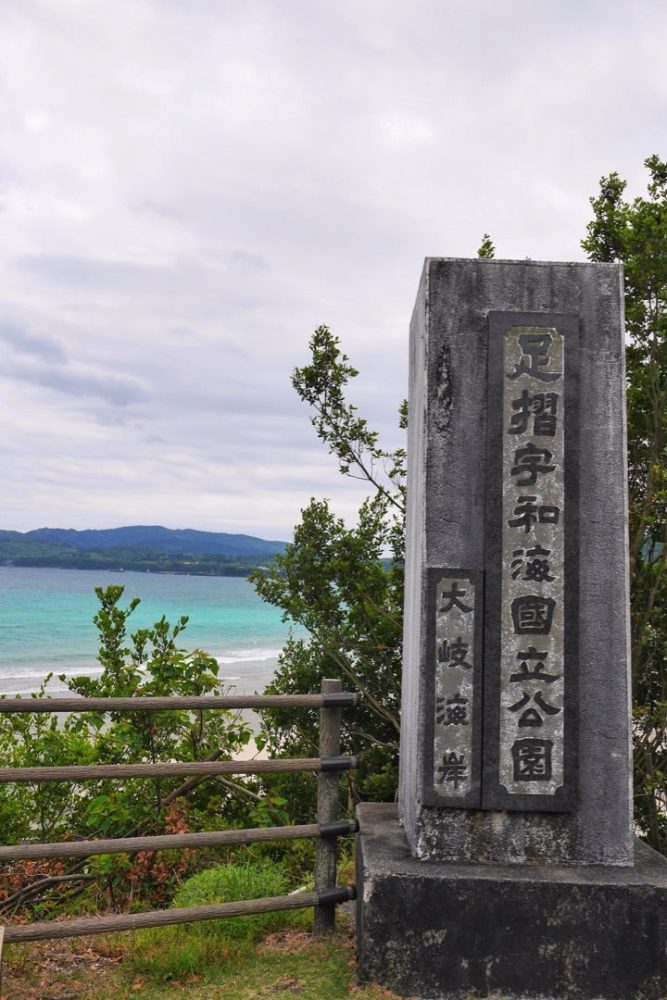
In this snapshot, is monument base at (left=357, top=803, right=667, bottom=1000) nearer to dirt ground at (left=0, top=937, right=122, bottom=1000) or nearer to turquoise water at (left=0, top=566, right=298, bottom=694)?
dirt ground at (left=0, top=937, right=122, bottom=1000)

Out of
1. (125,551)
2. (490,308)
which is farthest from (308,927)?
(125,551)

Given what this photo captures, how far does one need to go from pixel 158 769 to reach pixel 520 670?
5.37ft

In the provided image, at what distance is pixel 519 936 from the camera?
3195 millimetres

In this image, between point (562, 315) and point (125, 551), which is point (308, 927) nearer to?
point (562, 315)

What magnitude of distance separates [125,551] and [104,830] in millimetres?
124778

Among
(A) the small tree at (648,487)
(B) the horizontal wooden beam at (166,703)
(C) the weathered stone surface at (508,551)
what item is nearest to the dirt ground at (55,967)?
(B) the horizontal wooden beam at (166,703)

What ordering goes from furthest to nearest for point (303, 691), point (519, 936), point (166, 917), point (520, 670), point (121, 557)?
point (121, 557)
point (303, 691)
point (166, 917)
point (520, 670)
point (519, 936)

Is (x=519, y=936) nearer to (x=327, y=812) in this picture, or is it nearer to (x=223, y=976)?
(x=327, y=812)

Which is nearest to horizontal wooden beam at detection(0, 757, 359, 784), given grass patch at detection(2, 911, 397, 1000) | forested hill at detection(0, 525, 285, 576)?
grass patch at detection(2, 911, 397, 1000)

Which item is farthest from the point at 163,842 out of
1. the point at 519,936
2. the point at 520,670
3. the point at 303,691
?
the point at 303,691

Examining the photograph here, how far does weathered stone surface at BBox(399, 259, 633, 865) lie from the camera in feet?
11.0

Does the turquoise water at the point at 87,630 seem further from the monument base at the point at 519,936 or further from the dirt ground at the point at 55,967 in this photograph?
the monument base at the point at 519,936

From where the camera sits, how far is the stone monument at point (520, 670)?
10.5ft

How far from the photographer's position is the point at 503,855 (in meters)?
3.37
